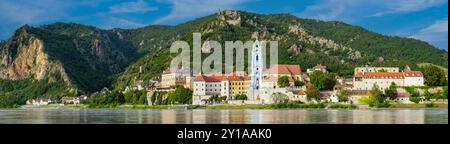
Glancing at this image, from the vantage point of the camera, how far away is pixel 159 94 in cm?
9962

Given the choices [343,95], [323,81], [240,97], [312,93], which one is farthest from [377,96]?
[240,97]

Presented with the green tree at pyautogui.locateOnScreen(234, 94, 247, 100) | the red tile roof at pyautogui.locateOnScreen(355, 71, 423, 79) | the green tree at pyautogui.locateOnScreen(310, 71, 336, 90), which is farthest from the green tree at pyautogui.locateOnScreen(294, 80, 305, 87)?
the green tree at pyautogui.locateOnScreen(234, 94, 247, 100)

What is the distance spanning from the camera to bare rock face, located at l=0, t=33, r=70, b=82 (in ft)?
517

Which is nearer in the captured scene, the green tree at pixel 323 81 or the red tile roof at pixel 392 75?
the red tile roof at pixel 392 75

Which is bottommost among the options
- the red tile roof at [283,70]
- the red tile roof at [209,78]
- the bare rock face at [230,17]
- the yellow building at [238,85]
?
the yellow building at [238,85]

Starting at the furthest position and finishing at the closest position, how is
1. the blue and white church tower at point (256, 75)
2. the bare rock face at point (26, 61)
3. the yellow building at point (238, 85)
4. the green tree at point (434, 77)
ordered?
1. the bare rock face at point (26, 61)
2. the yellow building at point (238, 85)
3. the blue and white church tower at point (256, 75)
4. the green tree at point (434, 77)

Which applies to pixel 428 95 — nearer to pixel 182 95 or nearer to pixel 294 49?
pixel 182 95

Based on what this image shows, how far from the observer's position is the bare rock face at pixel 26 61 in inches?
6206

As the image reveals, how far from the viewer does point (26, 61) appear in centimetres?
A: 16875

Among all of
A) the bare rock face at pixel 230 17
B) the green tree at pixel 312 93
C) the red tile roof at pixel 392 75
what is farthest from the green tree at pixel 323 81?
the bare rock face at pixel 230 17

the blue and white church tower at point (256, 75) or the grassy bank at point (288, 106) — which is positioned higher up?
the blue and white church tower at point (256, 75)

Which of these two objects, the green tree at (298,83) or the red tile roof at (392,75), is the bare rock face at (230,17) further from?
the red tile roof at (392,75)

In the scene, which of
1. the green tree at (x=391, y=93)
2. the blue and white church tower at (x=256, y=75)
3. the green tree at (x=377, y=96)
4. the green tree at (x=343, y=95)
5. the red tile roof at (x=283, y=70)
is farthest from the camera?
the red tile roof at (x=283, y=70)
